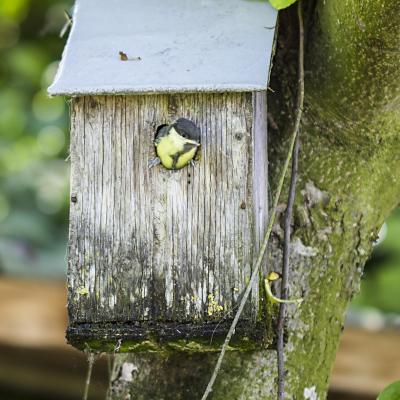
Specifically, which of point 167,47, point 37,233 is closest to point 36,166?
point 37,233

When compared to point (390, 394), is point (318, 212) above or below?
above

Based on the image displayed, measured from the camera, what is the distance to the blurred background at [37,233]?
13.1ft

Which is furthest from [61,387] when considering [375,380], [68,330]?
[68,330]

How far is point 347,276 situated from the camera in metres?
1.83

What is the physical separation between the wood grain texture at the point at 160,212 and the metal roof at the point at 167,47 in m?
0.05

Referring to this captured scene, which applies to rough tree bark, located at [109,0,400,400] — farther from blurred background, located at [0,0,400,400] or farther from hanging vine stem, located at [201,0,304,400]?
blurred background, located at [0,0,400,400]

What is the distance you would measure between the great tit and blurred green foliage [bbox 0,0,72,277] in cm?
266

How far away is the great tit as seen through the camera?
164 centimetres

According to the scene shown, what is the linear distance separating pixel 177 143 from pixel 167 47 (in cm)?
21

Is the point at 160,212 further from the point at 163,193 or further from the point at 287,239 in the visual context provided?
the point at 287,239

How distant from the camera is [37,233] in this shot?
14.3 feet

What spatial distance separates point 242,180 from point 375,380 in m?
2.13

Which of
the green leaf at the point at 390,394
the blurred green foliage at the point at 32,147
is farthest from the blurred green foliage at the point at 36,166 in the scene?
the green leaf at the point at 390,394

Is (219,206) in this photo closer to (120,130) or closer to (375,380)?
(120,130)
